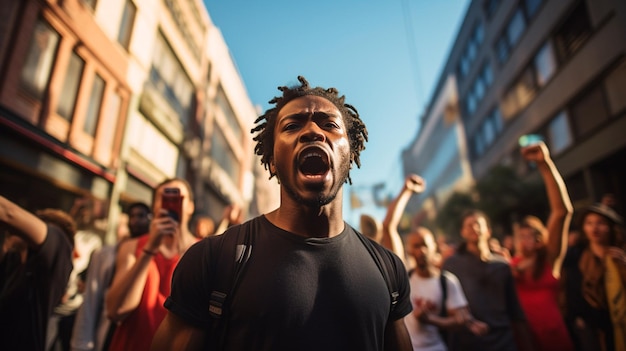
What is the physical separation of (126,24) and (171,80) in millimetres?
4651

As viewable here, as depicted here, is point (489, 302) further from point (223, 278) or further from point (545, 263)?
point (223, 278)

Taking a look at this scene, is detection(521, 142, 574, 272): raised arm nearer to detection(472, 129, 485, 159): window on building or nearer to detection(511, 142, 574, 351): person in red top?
detection(511, 142, 574, 351): person in red top

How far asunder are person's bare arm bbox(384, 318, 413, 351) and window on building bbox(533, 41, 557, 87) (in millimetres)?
17836

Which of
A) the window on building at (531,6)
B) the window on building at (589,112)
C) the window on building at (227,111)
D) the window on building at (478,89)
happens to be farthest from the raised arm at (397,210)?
the window on building at (478,89)

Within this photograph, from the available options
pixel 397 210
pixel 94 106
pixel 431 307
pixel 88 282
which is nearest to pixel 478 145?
pixel 94 106

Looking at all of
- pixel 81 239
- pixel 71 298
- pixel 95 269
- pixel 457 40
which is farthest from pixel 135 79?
pixel 457 40

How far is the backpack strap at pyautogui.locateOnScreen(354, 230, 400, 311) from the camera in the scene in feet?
5.50

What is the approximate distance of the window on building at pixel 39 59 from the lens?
25.6 ft

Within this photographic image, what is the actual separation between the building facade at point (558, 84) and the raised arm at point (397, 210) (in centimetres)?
1190

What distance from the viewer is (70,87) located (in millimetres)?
9312

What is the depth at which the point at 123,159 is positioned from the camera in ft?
37.1

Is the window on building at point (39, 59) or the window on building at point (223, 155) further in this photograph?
the window on building at point (223, 155)

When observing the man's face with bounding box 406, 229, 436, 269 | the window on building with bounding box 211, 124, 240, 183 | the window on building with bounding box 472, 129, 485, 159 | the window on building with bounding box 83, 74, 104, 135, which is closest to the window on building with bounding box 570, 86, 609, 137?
the window on building with bounding box 472, 129, 485, 159

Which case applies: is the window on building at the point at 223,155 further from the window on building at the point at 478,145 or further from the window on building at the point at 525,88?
the window on building at the point at 478,145
